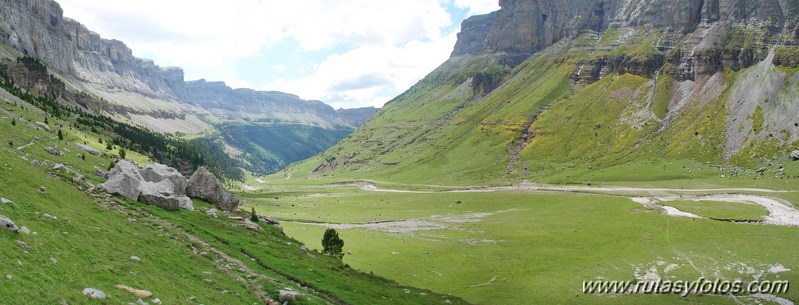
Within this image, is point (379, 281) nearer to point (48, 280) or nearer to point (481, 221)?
point (48, 280)

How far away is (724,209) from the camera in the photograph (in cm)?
9806

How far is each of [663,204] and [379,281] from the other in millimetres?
87021

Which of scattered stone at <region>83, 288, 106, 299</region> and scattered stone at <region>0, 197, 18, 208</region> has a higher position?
scattered stone at <region>0, 197, 18, 208</region>

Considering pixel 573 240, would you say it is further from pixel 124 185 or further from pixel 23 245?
pixel 23 245

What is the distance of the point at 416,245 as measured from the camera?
259 ft

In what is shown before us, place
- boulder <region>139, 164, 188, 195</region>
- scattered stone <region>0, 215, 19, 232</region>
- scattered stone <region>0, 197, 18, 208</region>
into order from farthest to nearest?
1. boulder <region>139, 164, 188, 195</region>
2. scattered stone <region>0, 197, 18, 208</region>
3. scattered stone <region>0, 215, 19, 232</region>

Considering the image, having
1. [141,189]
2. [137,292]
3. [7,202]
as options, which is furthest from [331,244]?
[137,292]

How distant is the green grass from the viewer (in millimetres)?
90713

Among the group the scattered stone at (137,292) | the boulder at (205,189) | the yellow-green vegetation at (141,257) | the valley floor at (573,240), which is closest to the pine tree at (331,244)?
the valley floor at (573,240)

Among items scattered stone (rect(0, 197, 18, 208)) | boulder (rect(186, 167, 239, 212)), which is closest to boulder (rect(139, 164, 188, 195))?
boulder (rect(186, 167, 239, 212))

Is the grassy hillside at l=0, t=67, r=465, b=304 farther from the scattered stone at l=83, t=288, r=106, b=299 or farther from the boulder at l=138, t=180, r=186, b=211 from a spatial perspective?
the boulder at l=138, t=180, r=186, b=211

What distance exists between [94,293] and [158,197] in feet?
99.9

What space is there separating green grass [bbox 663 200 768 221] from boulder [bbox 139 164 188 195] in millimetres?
97825

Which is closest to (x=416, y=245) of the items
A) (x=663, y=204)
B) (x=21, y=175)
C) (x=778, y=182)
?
(x=21, y=175)
